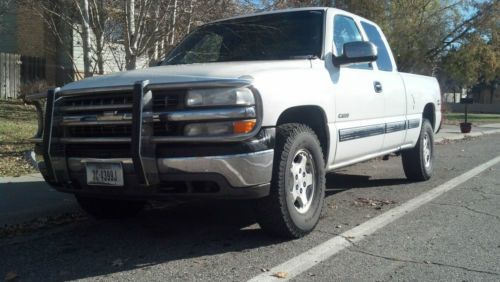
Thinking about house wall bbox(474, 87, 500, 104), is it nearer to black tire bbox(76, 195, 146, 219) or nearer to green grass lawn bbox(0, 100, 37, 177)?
green grass lawn bbox(0, 100, 37, 177)

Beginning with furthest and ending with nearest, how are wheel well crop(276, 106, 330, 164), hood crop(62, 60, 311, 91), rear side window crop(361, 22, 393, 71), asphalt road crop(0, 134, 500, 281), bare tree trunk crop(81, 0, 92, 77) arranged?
1. bare tree trunk crop(81, 0, 92, 77)
2. rear side window crop(361, 22, 393, 71)
3. wheel well crop(276, 106, 330, 164)
4. hood crop(62, 60, 311, 91)
5. asphalt road crop(0, 134, 500, 281)

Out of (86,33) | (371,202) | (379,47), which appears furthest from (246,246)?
(86,33)

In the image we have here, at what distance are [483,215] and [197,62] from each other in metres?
3.51

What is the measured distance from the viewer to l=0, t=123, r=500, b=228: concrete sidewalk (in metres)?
5.71

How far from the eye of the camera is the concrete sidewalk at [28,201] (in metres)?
5.71

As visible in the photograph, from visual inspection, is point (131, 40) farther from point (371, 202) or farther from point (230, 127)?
point (230, 127)

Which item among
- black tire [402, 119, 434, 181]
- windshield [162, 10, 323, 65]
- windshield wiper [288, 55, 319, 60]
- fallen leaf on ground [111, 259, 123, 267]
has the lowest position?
fallen leaf on ground [111, 259, 123, 267]

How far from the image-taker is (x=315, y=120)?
Answer: 17.6ft

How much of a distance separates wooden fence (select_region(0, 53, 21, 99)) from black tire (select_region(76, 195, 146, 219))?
47.2ft

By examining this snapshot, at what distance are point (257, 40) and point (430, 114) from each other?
3918mm

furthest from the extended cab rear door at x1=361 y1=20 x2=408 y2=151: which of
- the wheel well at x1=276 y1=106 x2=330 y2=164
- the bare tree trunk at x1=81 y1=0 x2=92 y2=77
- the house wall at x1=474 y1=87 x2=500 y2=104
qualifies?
the house wall at x1=474 y1=87 x2=500 y2=104

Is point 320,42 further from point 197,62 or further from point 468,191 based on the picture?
point 468,191

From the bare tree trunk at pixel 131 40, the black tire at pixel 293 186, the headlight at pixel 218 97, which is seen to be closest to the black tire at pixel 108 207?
the black tire at pixel 293 186

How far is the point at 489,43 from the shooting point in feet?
96.8
